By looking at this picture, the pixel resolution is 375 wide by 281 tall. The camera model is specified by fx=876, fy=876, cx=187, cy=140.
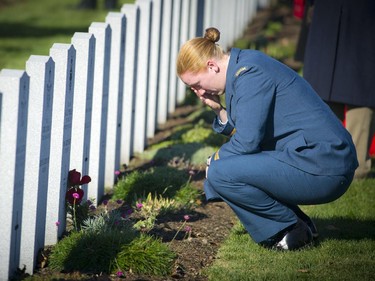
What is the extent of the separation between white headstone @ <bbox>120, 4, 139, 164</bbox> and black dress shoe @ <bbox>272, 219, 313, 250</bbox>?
7.63ft

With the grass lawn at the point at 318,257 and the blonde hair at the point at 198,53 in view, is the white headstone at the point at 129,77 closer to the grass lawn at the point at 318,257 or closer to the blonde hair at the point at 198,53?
the grass lawn at the point at 318,257

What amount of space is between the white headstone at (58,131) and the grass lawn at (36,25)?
608 cm

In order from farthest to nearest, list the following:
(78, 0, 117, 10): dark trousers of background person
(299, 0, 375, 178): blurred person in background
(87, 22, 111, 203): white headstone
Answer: (78, 0, 117, 10): dark trousers of background person, (299, 0, 375, 178): blurred person in background, (87, 22, 111, 203): white headstone

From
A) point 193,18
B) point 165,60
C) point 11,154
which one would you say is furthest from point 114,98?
point 193,18

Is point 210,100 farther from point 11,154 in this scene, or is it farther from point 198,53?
point 11,154

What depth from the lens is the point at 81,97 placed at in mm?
5414

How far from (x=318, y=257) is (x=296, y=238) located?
0.17m

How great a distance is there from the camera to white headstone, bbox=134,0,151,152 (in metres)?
7.52

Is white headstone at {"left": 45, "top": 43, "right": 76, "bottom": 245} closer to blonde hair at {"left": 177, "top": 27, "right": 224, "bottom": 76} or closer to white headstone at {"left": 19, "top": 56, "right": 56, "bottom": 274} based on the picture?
white headstone at {"left": 19, "top": 56, "right": 56, "bottom": 274}

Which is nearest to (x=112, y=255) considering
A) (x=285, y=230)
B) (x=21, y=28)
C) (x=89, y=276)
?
(x=89, y=276)

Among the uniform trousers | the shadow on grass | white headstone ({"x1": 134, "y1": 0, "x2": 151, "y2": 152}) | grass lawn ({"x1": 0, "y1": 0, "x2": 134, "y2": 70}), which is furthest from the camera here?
grass lawn ({"x1": 0, "y1": 0, "x2": 134, "y2": 70})

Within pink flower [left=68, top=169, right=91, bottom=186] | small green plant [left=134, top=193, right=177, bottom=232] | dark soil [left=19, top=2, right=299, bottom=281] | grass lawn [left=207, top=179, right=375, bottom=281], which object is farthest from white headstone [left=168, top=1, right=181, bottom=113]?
pink flower [left=68, top=169, right=91, bottom=186]

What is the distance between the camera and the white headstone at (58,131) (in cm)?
487

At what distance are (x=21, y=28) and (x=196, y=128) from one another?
7679mm
